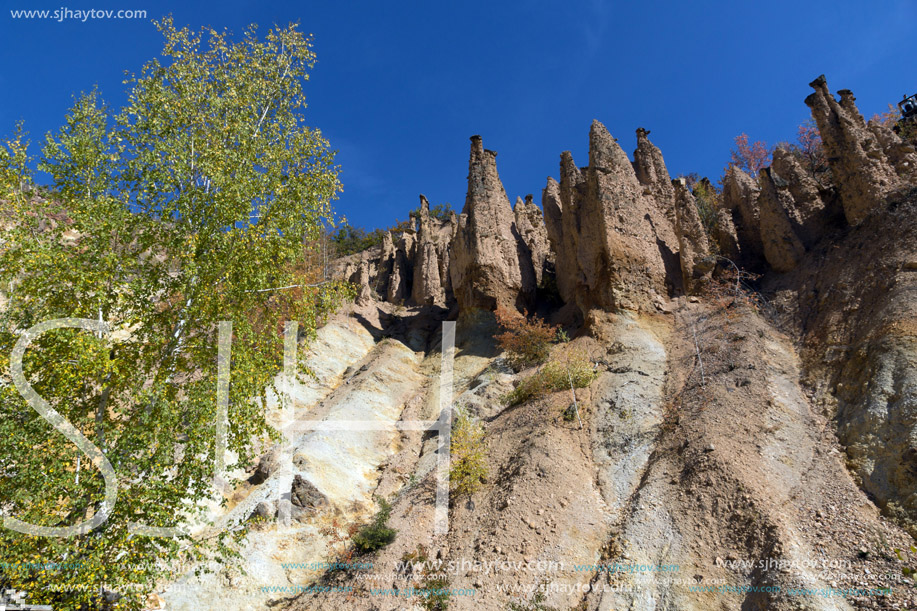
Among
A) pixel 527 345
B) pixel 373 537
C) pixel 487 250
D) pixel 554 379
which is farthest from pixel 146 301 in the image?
pixel 487 250

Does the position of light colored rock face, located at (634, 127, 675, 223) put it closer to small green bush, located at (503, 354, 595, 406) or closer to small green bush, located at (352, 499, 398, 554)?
small green bush, located at (503, 354, 595, 406)

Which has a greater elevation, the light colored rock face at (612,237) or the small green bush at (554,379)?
the light colored rock face at (612,237)

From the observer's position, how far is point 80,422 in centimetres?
897

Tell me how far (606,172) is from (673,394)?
41.9 feet

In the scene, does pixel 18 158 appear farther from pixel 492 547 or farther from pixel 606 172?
pixel 606 172

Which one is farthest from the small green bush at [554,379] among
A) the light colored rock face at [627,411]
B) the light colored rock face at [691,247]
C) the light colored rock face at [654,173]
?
the light colored rock face at [654,173]

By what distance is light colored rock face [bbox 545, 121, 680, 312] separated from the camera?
23.6 m

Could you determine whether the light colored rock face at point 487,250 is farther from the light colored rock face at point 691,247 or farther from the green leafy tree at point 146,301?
the green leafy tree at point 146,301

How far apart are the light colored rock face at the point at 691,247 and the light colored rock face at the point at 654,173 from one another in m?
3.41

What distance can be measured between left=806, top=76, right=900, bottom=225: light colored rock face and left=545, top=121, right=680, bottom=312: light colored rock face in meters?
7.38

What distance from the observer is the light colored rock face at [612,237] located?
23578mm

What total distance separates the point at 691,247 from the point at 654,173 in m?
7.24

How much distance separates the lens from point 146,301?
31.9ft

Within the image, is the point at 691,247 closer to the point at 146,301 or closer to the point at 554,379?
the point at 554,379
